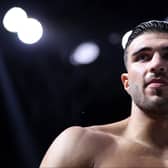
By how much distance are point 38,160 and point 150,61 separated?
0.94 metres

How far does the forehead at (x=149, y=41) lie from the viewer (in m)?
1.26

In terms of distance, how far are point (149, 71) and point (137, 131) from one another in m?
0.20

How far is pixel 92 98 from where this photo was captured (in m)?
2.04

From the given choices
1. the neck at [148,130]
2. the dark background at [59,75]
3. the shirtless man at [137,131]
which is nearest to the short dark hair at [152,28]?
the shirtless man at [137,131]

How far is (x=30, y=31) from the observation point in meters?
1.90

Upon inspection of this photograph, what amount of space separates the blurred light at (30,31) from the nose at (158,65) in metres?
0.83

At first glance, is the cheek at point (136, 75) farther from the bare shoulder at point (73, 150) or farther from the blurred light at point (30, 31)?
the blurred light at point (30, 31)

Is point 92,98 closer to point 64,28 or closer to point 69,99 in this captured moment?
point 69,99

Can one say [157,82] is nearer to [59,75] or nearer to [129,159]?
[129,159]

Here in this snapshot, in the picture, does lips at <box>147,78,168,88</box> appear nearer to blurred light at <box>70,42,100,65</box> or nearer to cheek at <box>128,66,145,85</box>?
cheek at <box>128,66,145,85</box>

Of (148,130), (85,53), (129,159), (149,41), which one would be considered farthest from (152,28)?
(85,53)

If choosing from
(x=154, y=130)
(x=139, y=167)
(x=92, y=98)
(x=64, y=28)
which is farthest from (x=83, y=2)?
(x=139, y=167)

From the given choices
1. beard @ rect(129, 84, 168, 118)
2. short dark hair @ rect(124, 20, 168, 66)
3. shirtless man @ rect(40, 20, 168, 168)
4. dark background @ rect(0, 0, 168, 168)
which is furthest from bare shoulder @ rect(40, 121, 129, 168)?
dark background @ rect(0, 0, 168, 168)

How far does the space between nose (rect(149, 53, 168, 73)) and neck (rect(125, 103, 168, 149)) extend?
0.15m
